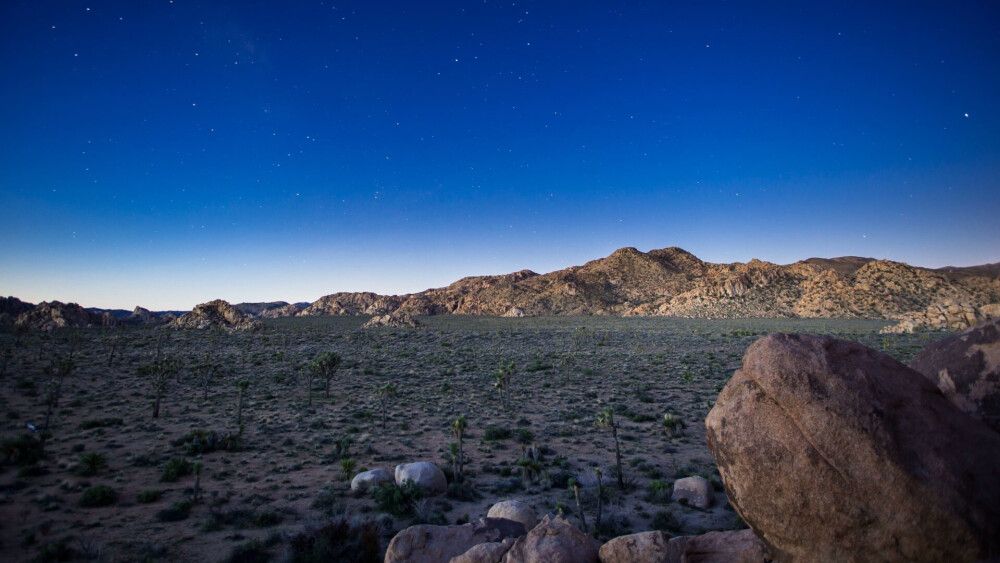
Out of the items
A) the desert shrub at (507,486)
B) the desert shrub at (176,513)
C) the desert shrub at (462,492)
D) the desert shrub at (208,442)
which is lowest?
the desert shrub at (507,486)

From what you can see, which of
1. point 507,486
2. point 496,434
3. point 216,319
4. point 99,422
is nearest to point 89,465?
point 99,422

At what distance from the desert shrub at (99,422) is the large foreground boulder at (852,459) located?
98.0ft

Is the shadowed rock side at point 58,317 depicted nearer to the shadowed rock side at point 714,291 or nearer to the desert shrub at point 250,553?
the shadowed rock side at point 714,291

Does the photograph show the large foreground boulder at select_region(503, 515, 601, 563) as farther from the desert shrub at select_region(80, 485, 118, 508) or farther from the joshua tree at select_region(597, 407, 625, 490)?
the desert shrub at select_region(80, 485, 118, 508)

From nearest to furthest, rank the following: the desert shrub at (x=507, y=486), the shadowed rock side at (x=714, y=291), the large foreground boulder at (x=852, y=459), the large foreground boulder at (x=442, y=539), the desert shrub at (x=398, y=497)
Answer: the large foreground boulder at (x=852, y=459)
the large foreground boulder at (x=442, y=539)
the desert shrub at (x=398, y=497)
the desert shrub at (x=507, y=486)
the shadowed rock side at (x=714, y=291)

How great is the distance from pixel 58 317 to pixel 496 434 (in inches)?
4467

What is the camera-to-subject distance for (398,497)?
508 inches

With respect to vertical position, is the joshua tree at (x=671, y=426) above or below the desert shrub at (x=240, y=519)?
below

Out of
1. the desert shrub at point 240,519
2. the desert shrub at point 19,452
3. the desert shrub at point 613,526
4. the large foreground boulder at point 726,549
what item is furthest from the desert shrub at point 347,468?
the large foreground boulder at point 726,549

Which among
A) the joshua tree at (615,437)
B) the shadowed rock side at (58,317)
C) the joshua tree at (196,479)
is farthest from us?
the shadowed rock side at (58,317)

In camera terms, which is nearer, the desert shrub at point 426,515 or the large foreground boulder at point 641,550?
the large foreground boulder at point 641,550

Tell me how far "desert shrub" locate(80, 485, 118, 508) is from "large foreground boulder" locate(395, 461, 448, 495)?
29.6ft

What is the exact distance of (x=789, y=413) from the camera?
5.37m

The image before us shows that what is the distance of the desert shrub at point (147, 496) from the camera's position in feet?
44.0
